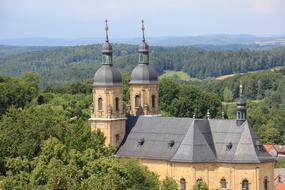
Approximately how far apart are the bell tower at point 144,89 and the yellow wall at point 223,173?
10121 millimetres

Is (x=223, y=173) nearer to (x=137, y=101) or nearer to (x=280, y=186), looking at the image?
(x=137, y=101)

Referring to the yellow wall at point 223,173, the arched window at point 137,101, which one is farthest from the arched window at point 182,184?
the arched window at point 137,101

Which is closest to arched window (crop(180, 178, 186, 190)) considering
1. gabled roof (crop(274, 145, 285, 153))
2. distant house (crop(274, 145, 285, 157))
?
distant house (crop(274, 145, 285, 157))

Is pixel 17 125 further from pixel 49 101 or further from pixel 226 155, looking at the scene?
pixel 49 101

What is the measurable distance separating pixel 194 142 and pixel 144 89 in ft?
35.6

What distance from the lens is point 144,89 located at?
79.4m

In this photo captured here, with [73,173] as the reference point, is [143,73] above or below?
above

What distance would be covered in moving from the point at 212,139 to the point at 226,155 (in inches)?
82.2

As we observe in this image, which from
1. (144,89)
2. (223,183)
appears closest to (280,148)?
(144,89)

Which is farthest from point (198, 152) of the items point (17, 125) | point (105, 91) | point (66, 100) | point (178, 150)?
point (66, 100)

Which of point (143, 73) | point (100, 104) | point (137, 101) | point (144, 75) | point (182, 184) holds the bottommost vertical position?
point (182, 184)

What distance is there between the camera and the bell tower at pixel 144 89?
79312mm

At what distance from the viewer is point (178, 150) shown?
70938 millimetres

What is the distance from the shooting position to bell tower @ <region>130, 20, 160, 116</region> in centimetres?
7931
